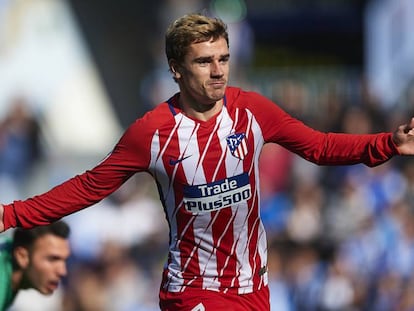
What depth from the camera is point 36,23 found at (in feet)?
53.0

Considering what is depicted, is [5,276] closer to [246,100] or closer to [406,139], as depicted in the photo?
[246,100]

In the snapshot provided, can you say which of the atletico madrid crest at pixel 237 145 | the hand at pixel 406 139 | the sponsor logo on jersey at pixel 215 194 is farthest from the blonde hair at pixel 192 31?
the hand at pixel 406 139

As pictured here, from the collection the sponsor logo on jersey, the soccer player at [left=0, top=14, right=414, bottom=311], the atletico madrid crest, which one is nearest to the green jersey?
the soccer player at [left=0, top=14, right=414, bottom=311]

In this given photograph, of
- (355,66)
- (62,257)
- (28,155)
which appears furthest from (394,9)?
(62,257)

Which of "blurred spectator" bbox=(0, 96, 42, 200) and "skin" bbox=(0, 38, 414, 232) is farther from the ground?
"skin" bbox=(0, 38, 414, 232)

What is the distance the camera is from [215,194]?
5.54 m

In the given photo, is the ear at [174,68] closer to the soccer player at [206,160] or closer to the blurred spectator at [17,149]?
the soccer player at [206,160]

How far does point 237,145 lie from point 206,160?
19 cm

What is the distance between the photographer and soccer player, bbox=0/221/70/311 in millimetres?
6781

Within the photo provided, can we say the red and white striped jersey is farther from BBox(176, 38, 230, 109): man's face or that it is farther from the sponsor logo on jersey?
BBox(176, 38, 230, 109): man's face

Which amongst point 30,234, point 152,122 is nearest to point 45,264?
point 30,234

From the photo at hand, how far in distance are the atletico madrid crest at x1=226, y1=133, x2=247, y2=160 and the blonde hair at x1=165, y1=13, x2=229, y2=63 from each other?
0.49 m

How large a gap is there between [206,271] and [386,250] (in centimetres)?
482

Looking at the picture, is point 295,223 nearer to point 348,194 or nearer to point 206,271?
point 348,194
